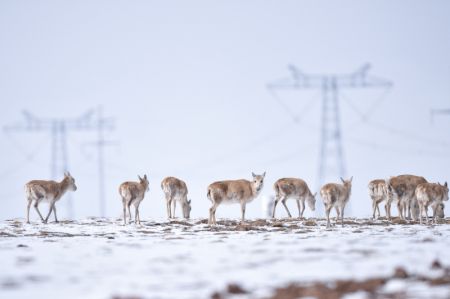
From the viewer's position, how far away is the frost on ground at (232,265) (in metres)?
12.7

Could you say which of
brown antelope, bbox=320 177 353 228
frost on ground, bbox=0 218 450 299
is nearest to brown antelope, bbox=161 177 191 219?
brown antelope, bbox=320 177 353 228

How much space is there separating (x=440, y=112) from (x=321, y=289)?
49929 mm

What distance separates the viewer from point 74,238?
77.6 ft

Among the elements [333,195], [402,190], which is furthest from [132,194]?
[402,190]

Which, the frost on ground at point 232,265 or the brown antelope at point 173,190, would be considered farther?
the brown antelope at point 173,190

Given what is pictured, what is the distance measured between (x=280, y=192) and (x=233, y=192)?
6.23 metres

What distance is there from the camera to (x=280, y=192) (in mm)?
36312

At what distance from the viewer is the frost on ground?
12703 millimetres

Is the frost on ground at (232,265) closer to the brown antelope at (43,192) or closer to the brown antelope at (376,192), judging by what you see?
the brown antelope at (43,192)

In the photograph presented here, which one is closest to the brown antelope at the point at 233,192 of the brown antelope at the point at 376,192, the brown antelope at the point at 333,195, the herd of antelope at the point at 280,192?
the herd of antelope at the point at 280,192

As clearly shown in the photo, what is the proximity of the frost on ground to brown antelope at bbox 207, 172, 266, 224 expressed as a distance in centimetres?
577

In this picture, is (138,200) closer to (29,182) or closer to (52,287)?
(29,182)

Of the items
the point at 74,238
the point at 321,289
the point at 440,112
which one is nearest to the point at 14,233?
the point at 74,238

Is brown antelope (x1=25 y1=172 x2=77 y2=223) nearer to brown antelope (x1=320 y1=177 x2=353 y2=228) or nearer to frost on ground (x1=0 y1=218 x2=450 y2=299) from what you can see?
frost on ground (x1=0 y1=218 x2=450 y2=299)
